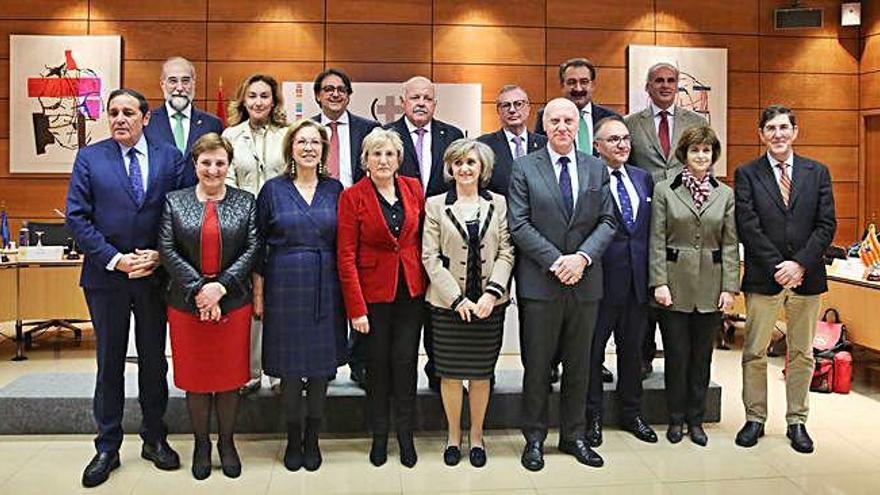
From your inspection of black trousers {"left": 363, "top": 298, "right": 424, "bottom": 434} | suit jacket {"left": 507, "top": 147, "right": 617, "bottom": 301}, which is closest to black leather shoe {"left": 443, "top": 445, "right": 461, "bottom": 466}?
black trousers {"left": 363, "top": 298, "right": 424, "bottom": 434}

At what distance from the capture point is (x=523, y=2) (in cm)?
860

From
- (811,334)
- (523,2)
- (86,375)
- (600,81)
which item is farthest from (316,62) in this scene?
(811,334)

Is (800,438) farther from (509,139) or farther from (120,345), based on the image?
(120,345)

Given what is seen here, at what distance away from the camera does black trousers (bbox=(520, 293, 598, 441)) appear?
3.62 meters

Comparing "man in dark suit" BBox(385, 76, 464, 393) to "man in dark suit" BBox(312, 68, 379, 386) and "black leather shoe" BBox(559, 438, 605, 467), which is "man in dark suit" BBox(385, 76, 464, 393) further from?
"black leather shoe" BBox(559, 438, 605, 467)

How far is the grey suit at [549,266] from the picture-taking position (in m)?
3.59

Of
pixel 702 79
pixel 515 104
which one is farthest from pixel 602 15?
pixel 515 104

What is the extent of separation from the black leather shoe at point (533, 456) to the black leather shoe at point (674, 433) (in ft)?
2.50

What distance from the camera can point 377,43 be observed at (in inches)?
333

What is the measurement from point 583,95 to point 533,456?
80.8 inches

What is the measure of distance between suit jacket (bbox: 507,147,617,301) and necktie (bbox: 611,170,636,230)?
25 cm

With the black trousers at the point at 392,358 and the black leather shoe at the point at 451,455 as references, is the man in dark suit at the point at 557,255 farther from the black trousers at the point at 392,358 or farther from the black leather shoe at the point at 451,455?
the black trousers at the point at 392,358

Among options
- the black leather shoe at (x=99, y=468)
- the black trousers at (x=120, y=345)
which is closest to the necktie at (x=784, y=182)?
the black trousers at (x=120, y=345)

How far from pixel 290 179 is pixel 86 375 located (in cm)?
190
